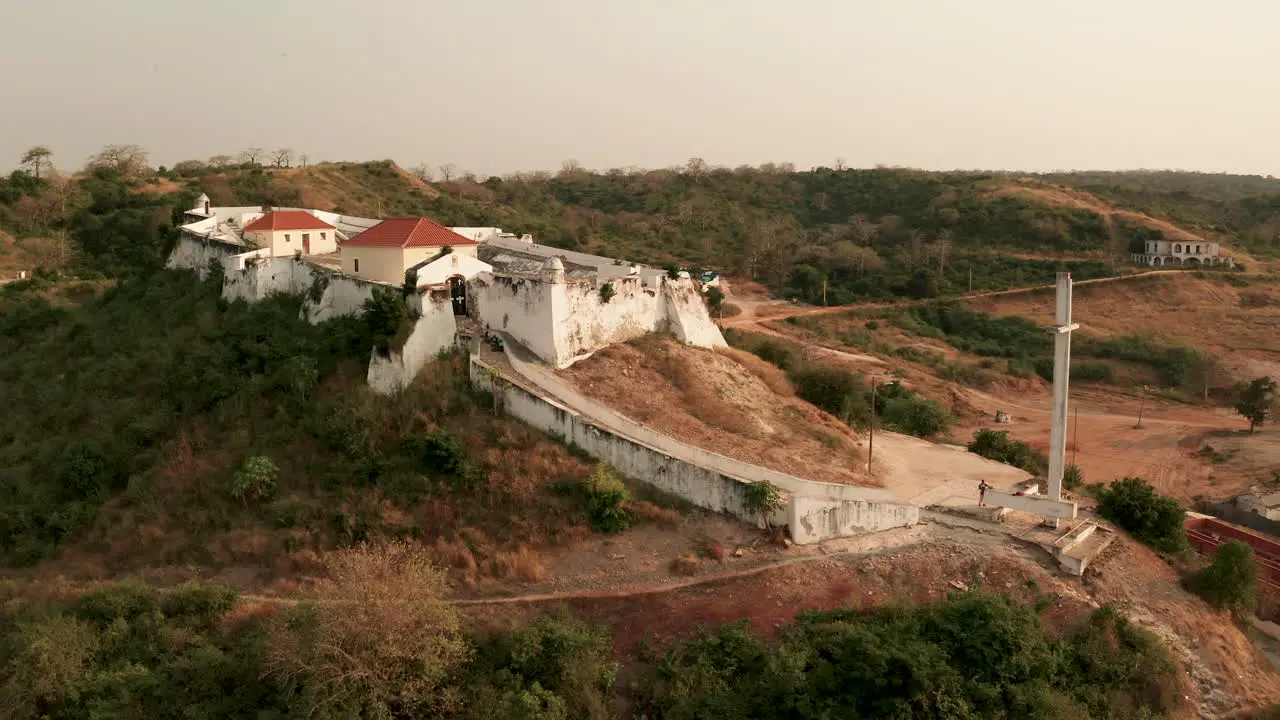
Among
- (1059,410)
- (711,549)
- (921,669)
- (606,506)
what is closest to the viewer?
(921,669)

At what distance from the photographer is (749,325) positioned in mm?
40438

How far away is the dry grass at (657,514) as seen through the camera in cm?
1554

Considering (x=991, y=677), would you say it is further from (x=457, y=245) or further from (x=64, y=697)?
(x=457, y=245)

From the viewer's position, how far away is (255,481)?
1722cm

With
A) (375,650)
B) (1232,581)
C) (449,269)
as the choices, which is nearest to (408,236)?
(449,269)

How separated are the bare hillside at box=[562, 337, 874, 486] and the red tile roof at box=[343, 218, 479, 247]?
5641mm

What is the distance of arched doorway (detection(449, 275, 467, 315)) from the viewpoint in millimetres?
21047

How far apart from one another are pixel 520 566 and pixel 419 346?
6.56 meters

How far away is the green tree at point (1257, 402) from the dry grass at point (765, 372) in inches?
753

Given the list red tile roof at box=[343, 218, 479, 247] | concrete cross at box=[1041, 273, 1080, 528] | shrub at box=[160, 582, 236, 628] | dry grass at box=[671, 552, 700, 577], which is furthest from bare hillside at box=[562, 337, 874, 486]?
shrub at box=[160, 582, 236, 628]

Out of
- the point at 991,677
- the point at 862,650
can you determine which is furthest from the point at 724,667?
the point at 991,677

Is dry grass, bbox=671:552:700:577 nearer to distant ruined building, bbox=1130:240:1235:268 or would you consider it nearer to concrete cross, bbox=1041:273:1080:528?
concrete cross, bbox=1041:273:1080:528

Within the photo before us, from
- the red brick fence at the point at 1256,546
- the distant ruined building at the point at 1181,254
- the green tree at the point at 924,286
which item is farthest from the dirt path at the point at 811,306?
the red brick fence at the point at 1256,546

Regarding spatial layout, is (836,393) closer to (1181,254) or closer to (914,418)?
(914,418)
